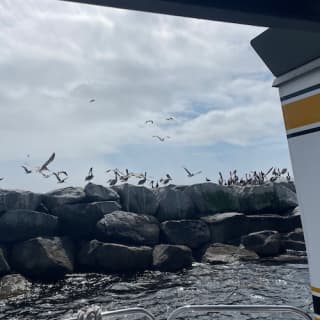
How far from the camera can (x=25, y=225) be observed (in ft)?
51.4

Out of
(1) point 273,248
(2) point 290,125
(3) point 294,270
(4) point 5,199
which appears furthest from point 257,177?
(2) point 290,125

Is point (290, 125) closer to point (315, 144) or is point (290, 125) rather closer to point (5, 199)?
point (315, 144)

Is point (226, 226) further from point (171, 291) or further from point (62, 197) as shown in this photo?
point (62, 197)

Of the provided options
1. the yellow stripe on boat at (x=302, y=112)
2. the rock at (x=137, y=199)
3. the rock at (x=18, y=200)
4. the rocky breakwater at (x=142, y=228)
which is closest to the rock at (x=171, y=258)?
the rocky breakwater at (x=142, y=228)

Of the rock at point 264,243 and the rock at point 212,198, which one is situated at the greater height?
the rock at point 212,198

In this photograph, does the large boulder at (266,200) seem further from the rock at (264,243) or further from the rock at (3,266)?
the rock at (3,266)

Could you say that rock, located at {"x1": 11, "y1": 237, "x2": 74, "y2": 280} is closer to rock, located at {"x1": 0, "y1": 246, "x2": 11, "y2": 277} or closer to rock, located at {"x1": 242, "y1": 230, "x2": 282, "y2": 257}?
rock, located at {"x1": 0, "y1": 246, "x2": 11, "y2": 277}

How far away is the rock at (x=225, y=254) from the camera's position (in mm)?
16031

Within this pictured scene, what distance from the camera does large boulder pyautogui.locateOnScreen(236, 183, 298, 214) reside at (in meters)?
20.1

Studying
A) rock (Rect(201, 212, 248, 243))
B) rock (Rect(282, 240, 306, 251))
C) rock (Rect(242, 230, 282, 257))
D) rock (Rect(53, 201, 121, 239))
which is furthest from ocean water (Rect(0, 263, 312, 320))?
rock (Rect(201, 212, 248, 243))

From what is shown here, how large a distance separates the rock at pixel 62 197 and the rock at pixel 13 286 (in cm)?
388

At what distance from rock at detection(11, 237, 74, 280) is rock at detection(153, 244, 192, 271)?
2.85 meters

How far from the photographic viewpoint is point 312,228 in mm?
2461

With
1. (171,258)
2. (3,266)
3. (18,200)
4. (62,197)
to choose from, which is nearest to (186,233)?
(171,258)
